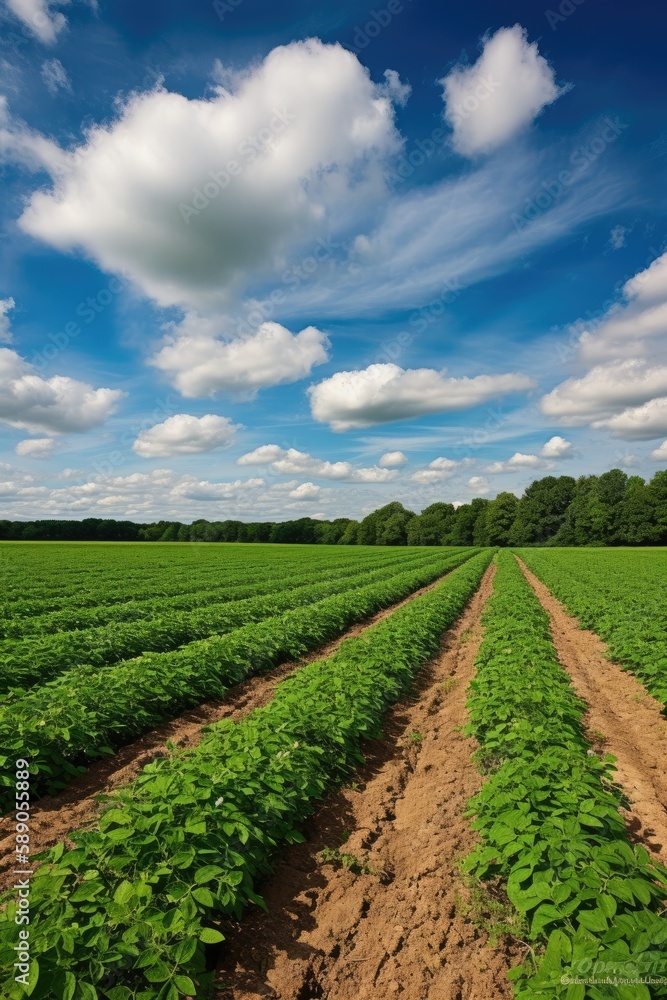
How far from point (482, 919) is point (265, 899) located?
184cm

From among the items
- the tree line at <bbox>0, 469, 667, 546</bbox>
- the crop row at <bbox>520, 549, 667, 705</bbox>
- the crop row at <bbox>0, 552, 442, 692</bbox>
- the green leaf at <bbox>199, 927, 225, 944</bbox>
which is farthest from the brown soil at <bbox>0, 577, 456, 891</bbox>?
the tree line at <bbox>0, 469, 667, 546</bbox>

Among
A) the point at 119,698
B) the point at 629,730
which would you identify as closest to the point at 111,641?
the point at 119,698

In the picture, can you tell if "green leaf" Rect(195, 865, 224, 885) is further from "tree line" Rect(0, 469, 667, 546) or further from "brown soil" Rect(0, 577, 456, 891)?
"tree line" Rect(0, 469, 667, 546)

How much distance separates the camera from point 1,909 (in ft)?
11.6

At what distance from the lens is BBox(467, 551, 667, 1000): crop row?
2.67m

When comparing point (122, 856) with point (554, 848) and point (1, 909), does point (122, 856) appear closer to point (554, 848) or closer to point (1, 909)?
point (1, 909)

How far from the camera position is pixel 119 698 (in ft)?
24.6

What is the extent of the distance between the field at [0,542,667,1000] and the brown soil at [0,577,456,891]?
4cm

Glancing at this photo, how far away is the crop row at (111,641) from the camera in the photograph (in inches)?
344

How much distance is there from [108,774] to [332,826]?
10.5 feet

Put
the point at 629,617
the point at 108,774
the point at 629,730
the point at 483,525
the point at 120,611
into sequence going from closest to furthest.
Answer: the point at 108,774, the point at 629,730, the point at 629,617, the point at 120,611, the point at 483,525

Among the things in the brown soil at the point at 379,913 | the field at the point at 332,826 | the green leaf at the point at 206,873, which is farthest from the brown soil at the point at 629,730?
the green leaf at the point at 206,873

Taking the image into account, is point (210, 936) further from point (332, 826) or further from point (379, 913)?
point (332, 826)

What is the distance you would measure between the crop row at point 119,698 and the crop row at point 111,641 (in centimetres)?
62
